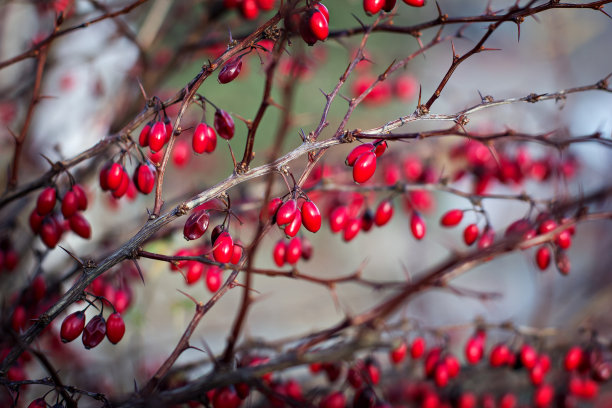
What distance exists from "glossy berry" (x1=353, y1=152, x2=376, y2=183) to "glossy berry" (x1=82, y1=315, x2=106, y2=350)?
0.74m

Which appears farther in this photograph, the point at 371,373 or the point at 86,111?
the point at 86,111

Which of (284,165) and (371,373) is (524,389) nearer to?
(371,373)

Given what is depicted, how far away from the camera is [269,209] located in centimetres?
149

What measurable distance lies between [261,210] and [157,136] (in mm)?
338

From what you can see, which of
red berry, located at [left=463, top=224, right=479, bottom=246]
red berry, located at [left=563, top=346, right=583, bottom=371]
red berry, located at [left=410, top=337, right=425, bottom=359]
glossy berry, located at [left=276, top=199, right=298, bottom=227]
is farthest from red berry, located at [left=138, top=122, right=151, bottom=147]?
red berry, located at [left=563, top=346, right=583, bottom=371]

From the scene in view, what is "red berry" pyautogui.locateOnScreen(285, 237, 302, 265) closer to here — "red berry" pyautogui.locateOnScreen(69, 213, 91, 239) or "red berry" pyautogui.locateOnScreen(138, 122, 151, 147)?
"red berry" pyautogui.locateOnScreen(138, 122, 151, 147)

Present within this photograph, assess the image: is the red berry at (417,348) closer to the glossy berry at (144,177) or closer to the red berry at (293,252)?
the red berry at (293,252)

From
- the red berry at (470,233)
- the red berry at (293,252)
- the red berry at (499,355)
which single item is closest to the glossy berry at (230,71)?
the red berry at (293,252)

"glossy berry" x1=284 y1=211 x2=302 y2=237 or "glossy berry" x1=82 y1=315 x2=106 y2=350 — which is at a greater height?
"glossy berry" x1=284 y1=211 x2=302 y2=237

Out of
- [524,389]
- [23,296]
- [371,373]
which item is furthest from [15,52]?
[524,389]

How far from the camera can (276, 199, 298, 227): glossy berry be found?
1.29 meters

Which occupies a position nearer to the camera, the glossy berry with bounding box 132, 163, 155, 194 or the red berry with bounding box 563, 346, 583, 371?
the glossy berry with bounding box 132, 163, 155, 194

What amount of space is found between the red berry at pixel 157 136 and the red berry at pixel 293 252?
51cm

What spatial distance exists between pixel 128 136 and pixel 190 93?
274 mm
